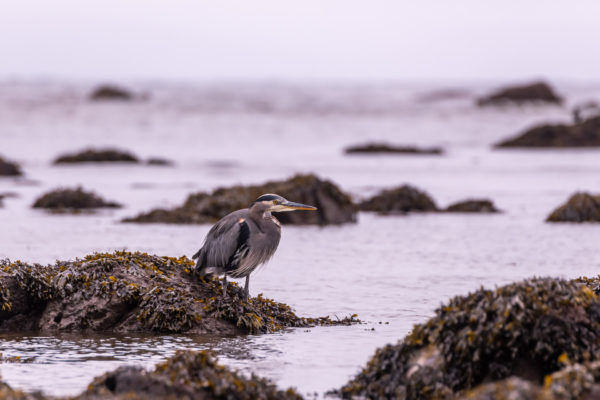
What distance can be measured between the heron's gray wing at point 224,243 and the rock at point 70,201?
11272 millimetres

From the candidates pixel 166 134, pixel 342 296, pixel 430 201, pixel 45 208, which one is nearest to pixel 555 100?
pixel 166 134

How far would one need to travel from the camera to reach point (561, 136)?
37.5m

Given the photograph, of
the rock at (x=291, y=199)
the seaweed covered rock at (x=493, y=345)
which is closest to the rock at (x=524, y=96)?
the rock at (x=291, y=199)

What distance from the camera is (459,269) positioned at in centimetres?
1250

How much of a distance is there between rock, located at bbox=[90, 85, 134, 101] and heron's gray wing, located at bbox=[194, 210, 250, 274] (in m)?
63.2

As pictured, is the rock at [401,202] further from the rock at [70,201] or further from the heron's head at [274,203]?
the heron's head at [274,203]

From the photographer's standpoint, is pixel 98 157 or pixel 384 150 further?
pixel 384 150

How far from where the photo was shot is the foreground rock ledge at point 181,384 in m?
5.69

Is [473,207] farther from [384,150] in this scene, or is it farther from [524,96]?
[524,96]

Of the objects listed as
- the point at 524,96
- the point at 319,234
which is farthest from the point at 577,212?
the point at 524,96

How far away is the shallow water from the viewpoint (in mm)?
7621

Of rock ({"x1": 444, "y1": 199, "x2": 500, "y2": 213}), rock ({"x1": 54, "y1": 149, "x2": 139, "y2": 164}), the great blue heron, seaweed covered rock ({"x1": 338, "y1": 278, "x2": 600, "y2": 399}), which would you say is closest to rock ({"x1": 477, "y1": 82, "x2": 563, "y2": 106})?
rock ({"x1": 54, "y1": 149, "x2": 139, "y2": 164})

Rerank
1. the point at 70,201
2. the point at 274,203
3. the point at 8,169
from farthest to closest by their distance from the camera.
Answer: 1. the point at 8,169
2. the point at 70,201
3. the point at 274,203

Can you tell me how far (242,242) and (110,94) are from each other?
6669 cm
